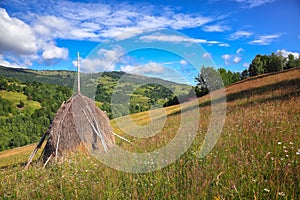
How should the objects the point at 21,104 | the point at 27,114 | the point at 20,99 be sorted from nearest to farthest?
the point at 27,114 < the point at 21,104 < the point at 20,99

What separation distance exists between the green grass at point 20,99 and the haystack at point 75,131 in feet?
435

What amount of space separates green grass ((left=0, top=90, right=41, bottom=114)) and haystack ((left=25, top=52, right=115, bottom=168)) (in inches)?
5223

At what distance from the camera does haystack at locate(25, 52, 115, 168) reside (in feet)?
26.2

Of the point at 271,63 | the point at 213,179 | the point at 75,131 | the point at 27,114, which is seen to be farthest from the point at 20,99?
the point at 213,179

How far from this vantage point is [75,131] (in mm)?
8086

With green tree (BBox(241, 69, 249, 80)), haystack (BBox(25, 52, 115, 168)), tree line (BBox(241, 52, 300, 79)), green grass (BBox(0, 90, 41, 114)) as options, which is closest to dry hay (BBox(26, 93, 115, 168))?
haystack (BBox(25, 52, 115, 168))

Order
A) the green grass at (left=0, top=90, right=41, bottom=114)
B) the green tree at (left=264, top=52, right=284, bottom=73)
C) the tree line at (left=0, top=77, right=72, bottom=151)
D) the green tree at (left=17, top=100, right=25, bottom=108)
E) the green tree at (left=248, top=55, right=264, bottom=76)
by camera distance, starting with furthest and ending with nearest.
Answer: the green tree at (left=17, top=100, right=25, bottom=108), the green grass at (left=0, top=90, right=41, bottom=114), the tree line at (left=0, top=77, right=72, bottom=151), the green tree at (left=248, top=55, right=264, bottom=76), the green tree at (left=264, top=52, right=284, bottom=73)

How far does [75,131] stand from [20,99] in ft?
495

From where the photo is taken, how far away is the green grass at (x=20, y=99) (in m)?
131

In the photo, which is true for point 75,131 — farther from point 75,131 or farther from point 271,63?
point 271,63

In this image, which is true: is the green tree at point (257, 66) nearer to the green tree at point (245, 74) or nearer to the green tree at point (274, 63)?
the green tree at point (274, 63)

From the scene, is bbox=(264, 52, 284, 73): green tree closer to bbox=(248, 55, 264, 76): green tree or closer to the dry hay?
bbox=(248, 55, 264, 76): green tree

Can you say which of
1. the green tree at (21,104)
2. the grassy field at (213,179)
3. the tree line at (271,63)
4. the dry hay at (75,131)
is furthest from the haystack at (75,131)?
the green tree at (21,104)

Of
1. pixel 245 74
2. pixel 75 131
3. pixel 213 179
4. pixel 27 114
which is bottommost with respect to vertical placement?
pixel 27 114
